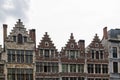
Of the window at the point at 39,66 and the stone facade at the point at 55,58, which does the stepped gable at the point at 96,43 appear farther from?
the window at the point at 39,66

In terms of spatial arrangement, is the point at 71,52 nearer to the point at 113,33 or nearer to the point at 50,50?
the point at 50,50

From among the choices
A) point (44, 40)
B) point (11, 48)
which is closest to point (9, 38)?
point (11, 48)

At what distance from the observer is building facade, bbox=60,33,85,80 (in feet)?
179

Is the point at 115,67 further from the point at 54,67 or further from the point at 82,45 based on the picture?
the point at 54,67

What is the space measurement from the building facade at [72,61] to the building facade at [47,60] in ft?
2.94

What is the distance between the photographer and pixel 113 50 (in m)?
57.1

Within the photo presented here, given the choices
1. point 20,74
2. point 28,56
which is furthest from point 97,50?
point 20,74

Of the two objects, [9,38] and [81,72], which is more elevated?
[9,38]

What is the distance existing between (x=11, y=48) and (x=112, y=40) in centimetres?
1547

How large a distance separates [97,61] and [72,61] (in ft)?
12.9

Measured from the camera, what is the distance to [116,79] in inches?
2213

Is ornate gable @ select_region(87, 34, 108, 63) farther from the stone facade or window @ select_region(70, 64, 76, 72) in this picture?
window @ select_region(70, 64, 76, 72)

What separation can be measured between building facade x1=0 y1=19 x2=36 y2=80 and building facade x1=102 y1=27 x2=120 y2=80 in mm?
11405

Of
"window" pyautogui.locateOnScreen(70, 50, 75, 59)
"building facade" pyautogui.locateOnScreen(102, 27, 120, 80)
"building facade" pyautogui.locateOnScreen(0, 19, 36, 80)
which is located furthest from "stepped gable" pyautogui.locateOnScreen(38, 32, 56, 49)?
"building facade" pyautogui.locateOnScreen(102, 27, 120, 80)
